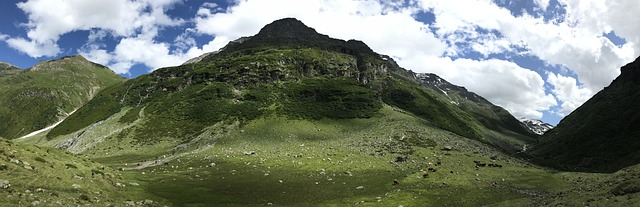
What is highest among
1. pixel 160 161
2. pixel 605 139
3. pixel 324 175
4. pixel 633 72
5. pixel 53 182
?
pixel 633 72

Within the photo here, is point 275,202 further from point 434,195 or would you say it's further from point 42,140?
point 42,140

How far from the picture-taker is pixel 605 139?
13850 cm

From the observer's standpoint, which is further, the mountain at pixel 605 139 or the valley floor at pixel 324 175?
the mountain at pixel 605 139

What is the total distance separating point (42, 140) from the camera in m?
175

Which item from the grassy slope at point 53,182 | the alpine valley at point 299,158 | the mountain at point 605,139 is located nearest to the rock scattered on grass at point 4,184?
the alpine valley at point 299,158

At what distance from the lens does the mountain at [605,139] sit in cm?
12164

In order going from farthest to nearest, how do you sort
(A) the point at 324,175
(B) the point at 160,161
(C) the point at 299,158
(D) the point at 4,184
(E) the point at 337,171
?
1. (B) the point at 160,161
2. (C) the point at 299,158
3. (E) the point at 337,171
4. (A) the point at 324,175
5. (D) the point at 4,184

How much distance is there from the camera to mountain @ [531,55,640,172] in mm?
121644

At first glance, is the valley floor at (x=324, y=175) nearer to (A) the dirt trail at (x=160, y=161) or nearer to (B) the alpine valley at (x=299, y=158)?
(B) the alpine valley at (x=299, y=158)

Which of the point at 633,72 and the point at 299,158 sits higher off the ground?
the point at 633,72

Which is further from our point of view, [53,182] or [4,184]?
[53,182]

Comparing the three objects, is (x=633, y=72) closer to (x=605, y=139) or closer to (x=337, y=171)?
(x=605, y=139)

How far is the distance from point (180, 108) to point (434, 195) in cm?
14301

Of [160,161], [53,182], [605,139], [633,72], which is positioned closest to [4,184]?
[53,182]
